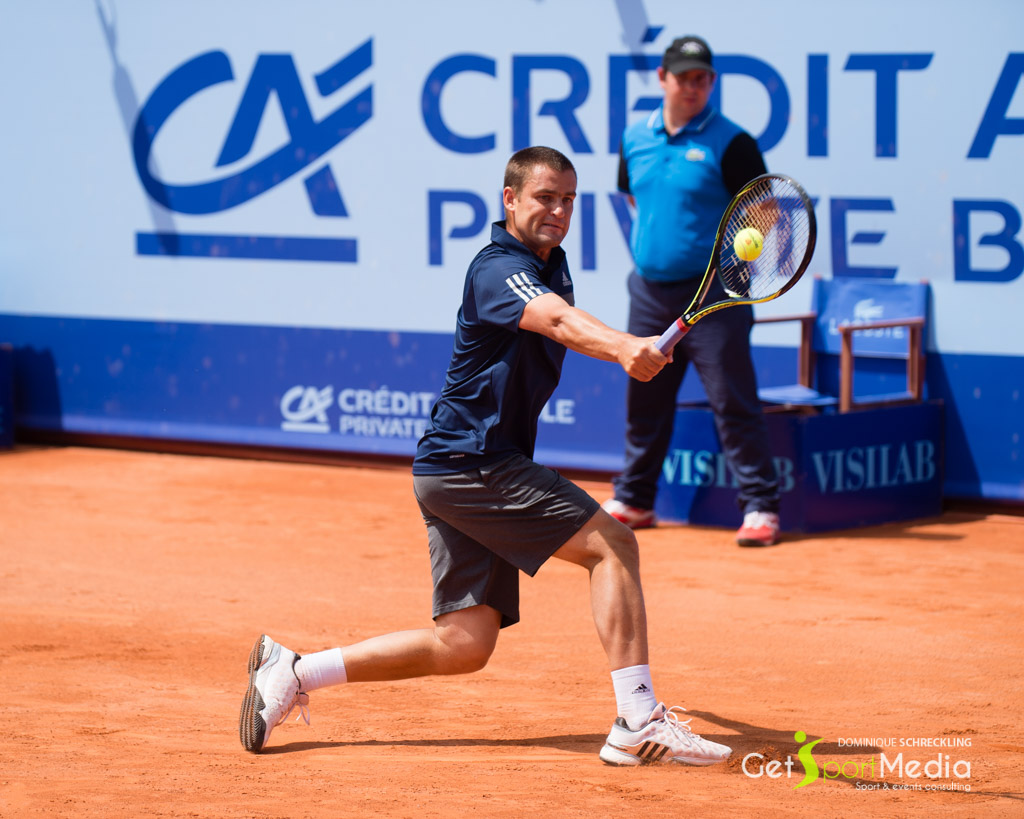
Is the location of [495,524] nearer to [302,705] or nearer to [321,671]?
[321,671]

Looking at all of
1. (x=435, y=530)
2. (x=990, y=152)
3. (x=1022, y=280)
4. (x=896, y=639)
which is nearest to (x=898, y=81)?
(x=990, y=152)

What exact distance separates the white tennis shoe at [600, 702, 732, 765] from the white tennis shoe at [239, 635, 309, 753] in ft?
2.91

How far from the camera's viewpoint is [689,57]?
6.55 meters

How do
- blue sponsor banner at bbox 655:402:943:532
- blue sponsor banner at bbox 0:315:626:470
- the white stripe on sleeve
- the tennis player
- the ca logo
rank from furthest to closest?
the ca logo < blue sponsor banner at bbox 0:315:626:470 < blue sponsor banner at bbox 655:402:943:532 < the tennis player < the white stripe on sleeve

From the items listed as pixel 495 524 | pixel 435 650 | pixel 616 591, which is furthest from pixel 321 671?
pixel 616 591

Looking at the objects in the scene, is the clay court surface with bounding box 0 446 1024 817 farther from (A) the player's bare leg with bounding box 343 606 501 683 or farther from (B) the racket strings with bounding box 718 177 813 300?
(B) the racket strings with bounding box 718 177 813 300

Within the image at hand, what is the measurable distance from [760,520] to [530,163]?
3307 mm

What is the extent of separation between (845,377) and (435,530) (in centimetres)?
368

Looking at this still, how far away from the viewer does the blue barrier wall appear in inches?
290

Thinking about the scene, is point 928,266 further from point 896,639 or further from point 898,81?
point 896,639

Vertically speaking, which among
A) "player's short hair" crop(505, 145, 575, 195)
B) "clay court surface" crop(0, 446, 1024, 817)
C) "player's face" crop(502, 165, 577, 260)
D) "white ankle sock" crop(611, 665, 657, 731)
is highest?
"player's short hair" crop(505, 145, 575, 195)

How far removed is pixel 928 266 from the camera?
7.43 m

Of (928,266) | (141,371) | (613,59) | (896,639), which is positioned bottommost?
(896,639)

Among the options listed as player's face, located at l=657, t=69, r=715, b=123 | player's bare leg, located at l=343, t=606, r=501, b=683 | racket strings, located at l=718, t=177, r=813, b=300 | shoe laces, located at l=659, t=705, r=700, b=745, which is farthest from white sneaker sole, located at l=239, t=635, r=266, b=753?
player's face, located at l=657, t=69, r=715, b=123
